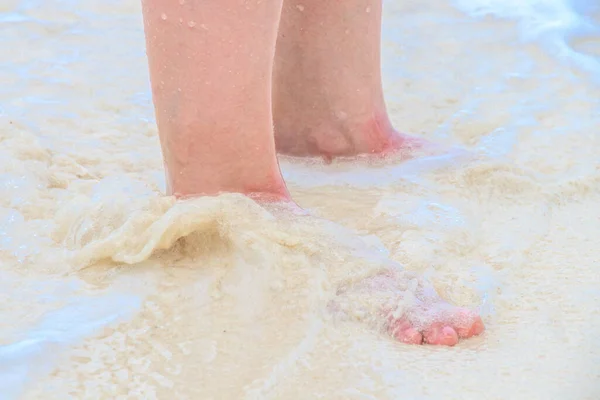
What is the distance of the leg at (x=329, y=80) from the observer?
1.90 m

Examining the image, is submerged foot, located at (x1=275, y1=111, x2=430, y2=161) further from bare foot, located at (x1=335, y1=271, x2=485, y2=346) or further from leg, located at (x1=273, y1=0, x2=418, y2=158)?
bare foot, located at (x1=335, y1=271, x2=485, y2=346)

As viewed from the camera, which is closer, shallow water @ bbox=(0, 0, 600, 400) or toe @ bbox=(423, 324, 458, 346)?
shallow water @ bbox=(0, 0, 600, 400)

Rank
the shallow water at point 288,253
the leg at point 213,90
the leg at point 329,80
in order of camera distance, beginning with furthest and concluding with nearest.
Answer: the leg at point 329,80, the leg at point 213,90, the shallow water at point 288,253

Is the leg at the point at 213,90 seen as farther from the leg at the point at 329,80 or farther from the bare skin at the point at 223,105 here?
the leg at the point at 329,80

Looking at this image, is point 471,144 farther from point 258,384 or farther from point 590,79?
→ point 258,384

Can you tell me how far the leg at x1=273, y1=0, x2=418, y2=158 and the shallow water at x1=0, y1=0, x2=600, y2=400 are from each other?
7 cm

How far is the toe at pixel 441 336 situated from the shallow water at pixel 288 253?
0.02 metres

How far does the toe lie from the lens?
4.26ft

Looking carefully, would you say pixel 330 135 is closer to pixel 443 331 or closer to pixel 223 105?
pixel 223 105

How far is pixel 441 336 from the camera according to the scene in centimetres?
130

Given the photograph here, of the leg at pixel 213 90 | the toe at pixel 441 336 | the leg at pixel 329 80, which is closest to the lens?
the toe at pixel 441 336

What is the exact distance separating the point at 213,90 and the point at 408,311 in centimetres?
49

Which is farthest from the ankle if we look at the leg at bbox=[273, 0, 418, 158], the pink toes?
the pink toes

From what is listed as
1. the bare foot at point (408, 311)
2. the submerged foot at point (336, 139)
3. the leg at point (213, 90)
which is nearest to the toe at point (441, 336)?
the bare foot at point (408, 311)
